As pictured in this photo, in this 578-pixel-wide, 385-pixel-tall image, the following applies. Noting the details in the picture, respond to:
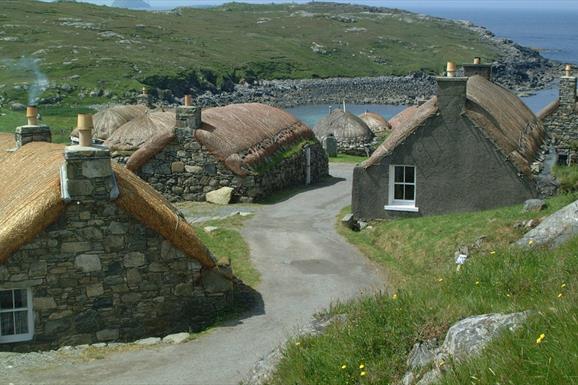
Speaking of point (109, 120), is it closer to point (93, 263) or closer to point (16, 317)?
point (93, 263)

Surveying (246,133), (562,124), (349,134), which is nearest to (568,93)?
(562,124)

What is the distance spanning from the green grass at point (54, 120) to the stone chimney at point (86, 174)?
33.0 metres

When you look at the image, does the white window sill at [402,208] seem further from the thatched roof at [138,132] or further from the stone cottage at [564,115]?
the stone cottage at [564,115]

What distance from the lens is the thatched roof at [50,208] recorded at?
15492 millimetres

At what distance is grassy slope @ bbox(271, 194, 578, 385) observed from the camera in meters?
7.04

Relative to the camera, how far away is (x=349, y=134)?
4456cm

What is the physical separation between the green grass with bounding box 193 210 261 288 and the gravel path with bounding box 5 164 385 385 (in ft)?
0.84

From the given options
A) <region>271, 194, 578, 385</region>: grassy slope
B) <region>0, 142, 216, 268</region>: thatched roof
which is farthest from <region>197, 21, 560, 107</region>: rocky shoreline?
<region>271, 194, 578, 385</region>: grassy slope

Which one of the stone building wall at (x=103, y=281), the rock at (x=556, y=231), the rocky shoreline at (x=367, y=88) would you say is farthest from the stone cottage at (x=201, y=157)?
the rocky shoreline at (x=367, y=88)

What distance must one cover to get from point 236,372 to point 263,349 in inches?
45.8

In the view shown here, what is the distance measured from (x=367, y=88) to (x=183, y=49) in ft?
100

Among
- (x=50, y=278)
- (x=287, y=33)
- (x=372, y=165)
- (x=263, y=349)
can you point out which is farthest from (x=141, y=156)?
(x=287, y=33)

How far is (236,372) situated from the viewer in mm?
13930

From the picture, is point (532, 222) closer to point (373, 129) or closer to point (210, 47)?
point (373, 129)
